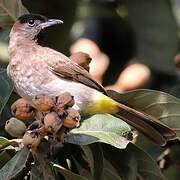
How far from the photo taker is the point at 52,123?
2098mm

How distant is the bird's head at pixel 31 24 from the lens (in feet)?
9.49

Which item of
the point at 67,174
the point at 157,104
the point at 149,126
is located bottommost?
the point at 149,126

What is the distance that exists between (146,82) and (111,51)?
0.35 metres

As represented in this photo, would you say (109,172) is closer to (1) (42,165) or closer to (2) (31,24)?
(1) (42,165)

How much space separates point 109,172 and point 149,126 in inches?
17.4

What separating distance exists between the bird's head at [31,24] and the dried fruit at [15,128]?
0.82 metres

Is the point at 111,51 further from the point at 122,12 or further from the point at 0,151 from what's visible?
the point at 0,151

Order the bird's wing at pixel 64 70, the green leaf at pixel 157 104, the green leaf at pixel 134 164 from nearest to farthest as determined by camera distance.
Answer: the green leaf at pixel 134 164, the green leaf at pixel 157 104, the bird's wing at pixel 64 70

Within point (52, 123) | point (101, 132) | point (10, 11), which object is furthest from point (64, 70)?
point (52, 123)

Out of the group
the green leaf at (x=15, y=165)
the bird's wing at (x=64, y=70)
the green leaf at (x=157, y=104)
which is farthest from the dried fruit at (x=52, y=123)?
the bird's wing at (x=64, y=70)

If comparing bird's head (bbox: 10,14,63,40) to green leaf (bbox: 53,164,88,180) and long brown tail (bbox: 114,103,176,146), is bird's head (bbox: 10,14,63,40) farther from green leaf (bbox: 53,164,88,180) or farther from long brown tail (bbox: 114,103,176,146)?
green leaf (bbox: 53,164,88,180)

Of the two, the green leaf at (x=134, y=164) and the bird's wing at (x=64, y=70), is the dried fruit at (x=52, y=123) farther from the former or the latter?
the bird's wing at (x=64, y=70)

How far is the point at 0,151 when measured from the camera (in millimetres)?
2295

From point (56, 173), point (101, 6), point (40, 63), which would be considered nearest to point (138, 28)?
point (101, 6)
